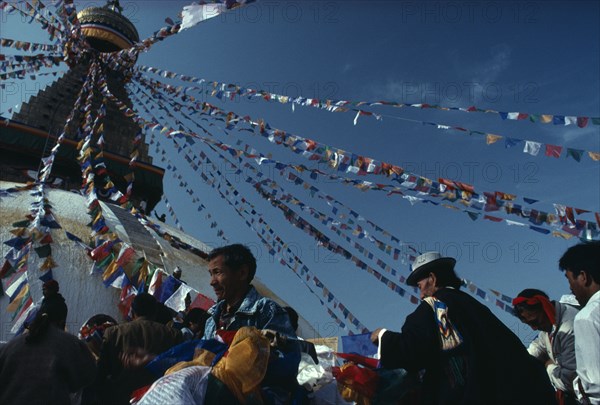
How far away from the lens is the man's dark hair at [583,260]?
110 inches

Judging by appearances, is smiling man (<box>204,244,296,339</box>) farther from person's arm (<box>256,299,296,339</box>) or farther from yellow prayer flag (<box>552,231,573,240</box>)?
yellow prayer flag (<box>552,231,573,240</box>)

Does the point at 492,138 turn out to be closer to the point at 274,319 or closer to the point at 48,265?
the point at 274,319

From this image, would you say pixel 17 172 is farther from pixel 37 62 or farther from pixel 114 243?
pixel 114 243

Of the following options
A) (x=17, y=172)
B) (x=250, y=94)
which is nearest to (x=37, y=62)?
(x=17, y=172)

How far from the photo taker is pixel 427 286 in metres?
2.92

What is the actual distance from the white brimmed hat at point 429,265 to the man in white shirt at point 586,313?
70cm

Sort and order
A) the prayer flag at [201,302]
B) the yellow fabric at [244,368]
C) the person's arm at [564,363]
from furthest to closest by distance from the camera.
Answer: the prayer flag at [201,302], the person's arm at [564,363], the yellow fabric at [244,368]

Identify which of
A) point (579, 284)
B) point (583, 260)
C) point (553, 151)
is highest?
point (553, 151)

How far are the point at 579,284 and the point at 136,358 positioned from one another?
2.73 m

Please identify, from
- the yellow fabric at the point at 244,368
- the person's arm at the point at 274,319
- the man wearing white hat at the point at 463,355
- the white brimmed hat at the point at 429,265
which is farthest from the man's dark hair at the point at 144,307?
the white brimmed hat at the point at 429,265

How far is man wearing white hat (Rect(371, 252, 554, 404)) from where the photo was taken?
7.86 feet

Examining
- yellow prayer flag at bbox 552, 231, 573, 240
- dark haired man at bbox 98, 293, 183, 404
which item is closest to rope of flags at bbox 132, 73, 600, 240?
yellow prayer flag at bbox 552, 231, 573, 240

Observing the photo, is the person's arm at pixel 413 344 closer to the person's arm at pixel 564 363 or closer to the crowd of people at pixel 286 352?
the crowd of people at pixel 286 352

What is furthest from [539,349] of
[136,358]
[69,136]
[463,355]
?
[69,136]
